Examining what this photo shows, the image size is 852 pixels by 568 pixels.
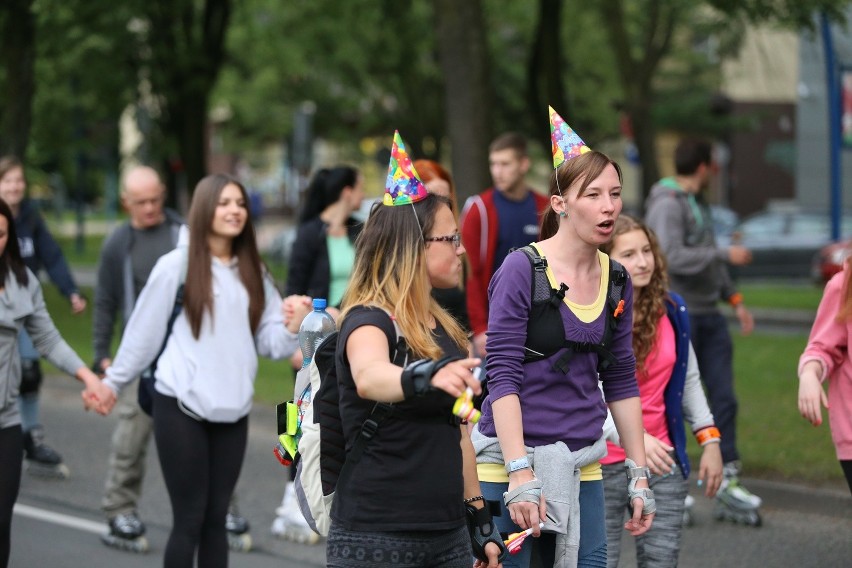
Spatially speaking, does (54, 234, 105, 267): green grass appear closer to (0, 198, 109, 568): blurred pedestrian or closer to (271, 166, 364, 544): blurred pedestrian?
(271, 166, 364, 544): blurred pedestrian

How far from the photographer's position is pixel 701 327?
7645 mm

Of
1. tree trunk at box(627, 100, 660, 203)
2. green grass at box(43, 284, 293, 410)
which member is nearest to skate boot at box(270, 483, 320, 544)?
green grass at box(43, 284, 293, 410)

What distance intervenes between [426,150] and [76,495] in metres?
25.0

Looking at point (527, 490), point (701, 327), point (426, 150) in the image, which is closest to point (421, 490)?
point (527, 490)

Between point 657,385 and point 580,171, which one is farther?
point 657,385

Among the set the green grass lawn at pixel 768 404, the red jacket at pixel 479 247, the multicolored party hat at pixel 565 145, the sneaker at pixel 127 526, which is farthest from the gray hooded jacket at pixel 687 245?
the multicolored party hat at pixel 565 145

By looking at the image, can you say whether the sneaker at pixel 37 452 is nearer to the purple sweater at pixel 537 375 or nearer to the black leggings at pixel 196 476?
the black leggings at pixel 196 476

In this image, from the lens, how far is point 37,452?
30.3 feet

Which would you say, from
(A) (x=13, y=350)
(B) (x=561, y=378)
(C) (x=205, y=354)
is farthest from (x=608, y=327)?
(A) (x=13, y=350)

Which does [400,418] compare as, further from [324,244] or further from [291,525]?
[291,525]

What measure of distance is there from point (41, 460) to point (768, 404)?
556 cm

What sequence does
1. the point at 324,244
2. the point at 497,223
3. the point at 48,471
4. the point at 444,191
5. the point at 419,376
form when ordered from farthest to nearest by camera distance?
the point at 48,471 < the point at 497,223 < the point at 324,244 < the point at 444,191 < the point at 419,376

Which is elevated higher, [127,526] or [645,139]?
[645,139]

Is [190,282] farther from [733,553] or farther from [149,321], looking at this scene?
[733,553]
